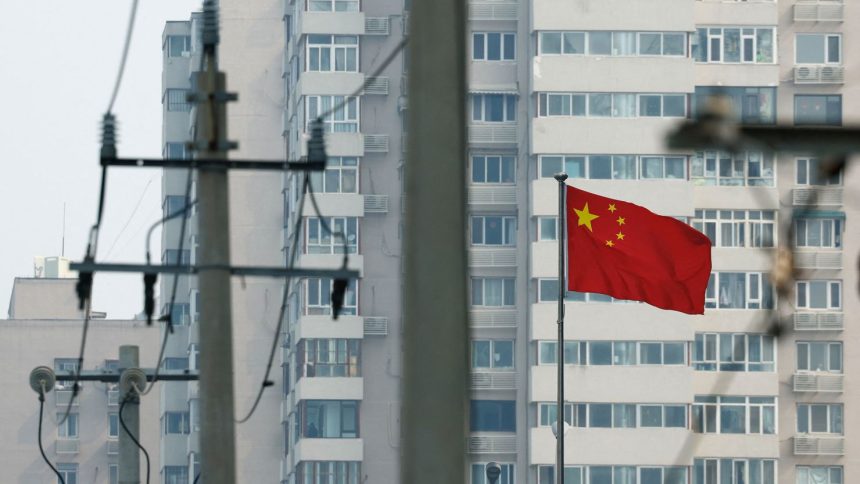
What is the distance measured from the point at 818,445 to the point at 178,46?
47.8 metres

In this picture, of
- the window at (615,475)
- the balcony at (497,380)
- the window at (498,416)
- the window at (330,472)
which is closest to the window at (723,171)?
the balcony at (497,380)

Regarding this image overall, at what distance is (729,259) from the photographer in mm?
93750

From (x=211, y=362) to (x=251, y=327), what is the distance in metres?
87.9

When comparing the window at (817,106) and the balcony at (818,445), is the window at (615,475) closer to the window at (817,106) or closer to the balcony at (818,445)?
the balcony at (818,445)

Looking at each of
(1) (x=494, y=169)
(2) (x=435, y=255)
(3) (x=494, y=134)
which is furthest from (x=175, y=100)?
(2) (x=435, y=255)

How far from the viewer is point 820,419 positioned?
93.1 metres

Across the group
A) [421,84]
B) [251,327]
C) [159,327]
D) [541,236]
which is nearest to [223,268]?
[421,84]

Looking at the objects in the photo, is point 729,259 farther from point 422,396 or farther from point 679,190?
point 422,396

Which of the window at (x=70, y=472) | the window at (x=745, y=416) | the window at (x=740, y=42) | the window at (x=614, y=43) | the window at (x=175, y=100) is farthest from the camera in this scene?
the window at (x=70, y=472)

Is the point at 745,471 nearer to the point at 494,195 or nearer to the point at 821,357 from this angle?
the point at 821,357

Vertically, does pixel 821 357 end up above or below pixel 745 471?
above

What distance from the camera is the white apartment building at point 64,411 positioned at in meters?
141

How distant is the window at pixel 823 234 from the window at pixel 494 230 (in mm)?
11535

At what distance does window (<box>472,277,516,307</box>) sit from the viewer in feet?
311
